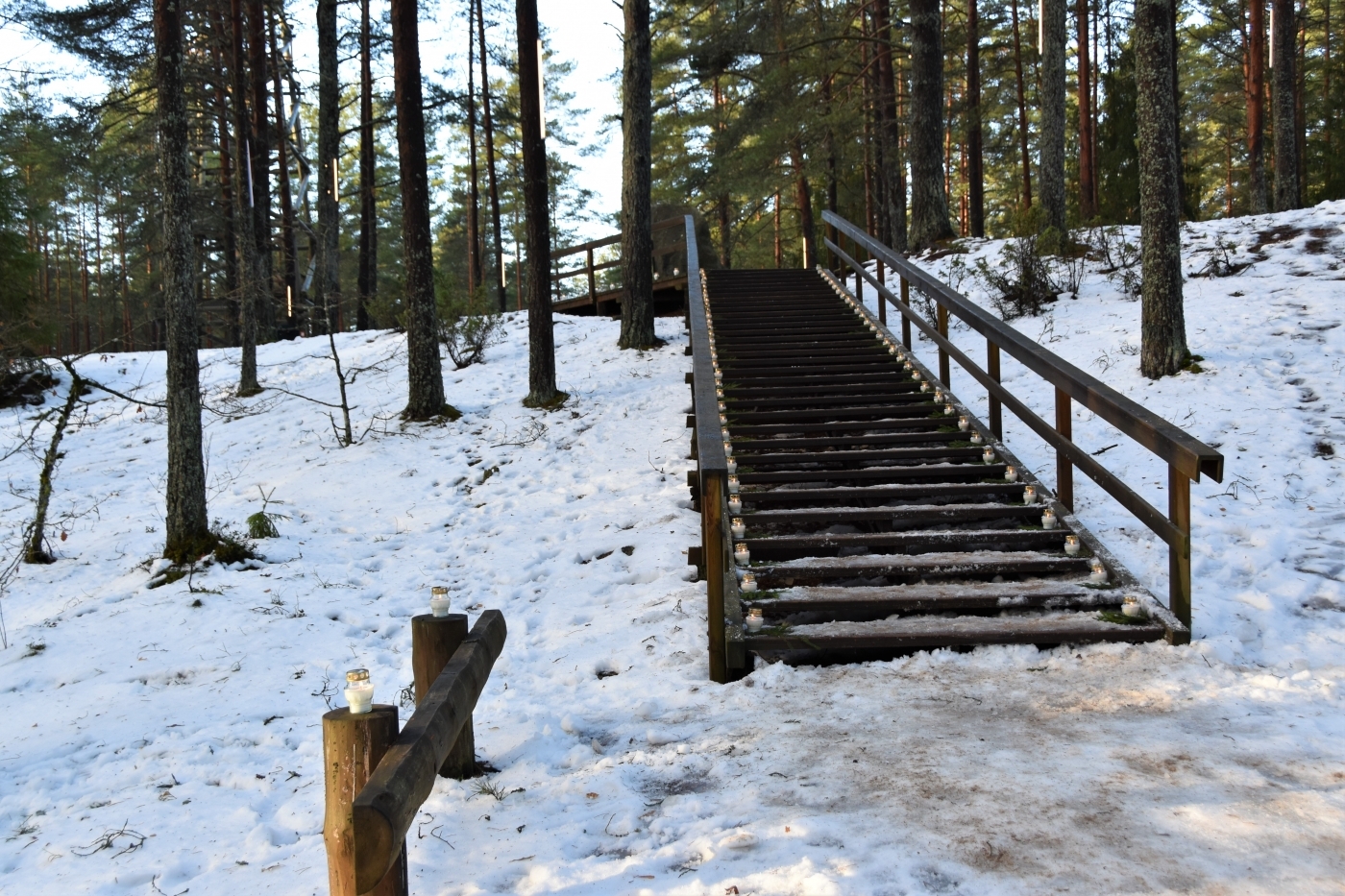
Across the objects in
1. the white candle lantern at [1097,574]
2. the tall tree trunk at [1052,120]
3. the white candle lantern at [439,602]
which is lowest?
the white candle lantern at [1097,574]

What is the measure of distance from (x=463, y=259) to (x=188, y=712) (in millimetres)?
41140

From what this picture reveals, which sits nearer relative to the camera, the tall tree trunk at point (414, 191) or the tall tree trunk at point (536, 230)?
the tall tree trunk at point (414, 191)

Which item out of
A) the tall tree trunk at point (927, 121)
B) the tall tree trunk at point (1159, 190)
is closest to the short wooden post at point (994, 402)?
the tall tree trunk at point (1159, 190)

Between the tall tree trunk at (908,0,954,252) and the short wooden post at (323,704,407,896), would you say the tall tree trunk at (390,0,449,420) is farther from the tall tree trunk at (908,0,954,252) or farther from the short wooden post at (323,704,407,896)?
the short wooden post at (323,704,407,896)

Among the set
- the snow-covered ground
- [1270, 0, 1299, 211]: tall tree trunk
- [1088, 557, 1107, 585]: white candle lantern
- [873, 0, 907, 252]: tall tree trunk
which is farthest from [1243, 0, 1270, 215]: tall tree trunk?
[1088, 557, 1107, 585]: white candle lantern

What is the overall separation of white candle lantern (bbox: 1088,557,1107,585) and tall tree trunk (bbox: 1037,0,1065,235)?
9.84m

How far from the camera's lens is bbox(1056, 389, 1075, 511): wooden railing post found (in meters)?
5.36

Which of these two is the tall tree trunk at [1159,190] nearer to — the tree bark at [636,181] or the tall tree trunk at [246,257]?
the tree bark at [636,181]

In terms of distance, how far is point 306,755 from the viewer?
400cm

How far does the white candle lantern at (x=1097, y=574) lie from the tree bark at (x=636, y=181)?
851 cm

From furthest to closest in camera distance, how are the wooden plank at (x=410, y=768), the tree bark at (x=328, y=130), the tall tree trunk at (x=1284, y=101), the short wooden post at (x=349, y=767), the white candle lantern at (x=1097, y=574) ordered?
the tree bark at (x=328, y=130), the tall tree trunk at (x=1284, y=101), the white candle lantern at (x=1097, y=574), the short wooden post at (x=349, y=767), the wooden plank at (x=410, y=768)

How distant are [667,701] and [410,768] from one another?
6.47 feet

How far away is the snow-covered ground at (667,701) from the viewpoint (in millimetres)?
2609

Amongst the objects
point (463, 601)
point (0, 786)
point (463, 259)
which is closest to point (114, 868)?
point (0, 786)
